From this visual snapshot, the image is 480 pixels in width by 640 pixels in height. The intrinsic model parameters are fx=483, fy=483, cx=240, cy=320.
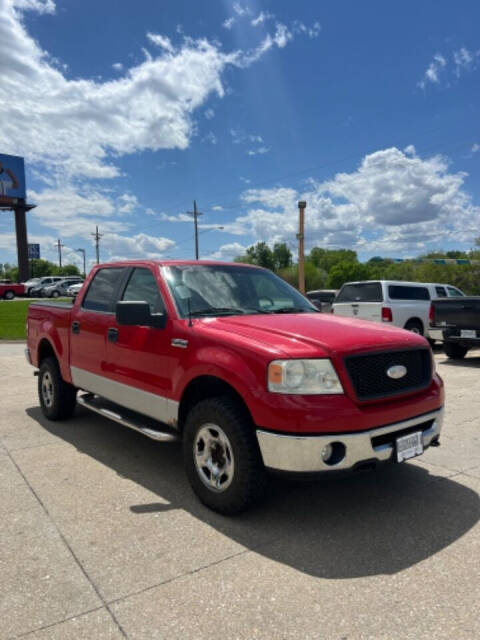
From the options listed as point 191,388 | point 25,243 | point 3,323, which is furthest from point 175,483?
point 25,243

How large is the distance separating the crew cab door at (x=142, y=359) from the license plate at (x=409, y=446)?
1.62 meters

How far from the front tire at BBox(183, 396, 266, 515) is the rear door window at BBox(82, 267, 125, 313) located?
70.5 inches

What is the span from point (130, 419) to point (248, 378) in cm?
160

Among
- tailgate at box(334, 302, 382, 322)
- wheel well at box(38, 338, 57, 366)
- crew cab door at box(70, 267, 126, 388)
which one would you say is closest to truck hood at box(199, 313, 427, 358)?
crew cab door at box(70, 267, 126, 388)

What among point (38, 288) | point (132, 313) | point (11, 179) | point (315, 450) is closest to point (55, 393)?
point (132, 313)

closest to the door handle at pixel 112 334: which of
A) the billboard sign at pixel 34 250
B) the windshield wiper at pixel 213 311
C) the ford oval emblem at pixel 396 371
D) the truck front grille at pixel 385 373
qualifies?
the windshield wiper at pixel 213 311

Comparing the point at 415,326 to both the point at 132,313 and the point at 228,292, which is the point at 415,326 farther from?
the point at 132,313

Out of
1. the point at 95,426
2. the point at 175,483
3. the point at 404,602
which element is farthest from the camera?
the point at 95,426

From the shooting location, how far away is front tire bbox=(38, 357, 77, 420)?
219 inches

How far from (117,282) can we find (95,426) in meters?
1.85

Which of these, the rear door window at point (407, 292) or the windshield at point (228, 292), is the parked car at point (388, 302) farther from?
the windshield at point (228, 292)

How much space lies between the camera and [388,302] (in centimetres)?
1220

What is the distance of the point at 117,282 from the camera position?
4.73 m

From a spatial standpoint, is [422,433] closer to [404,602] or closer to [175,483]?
[404,602]
